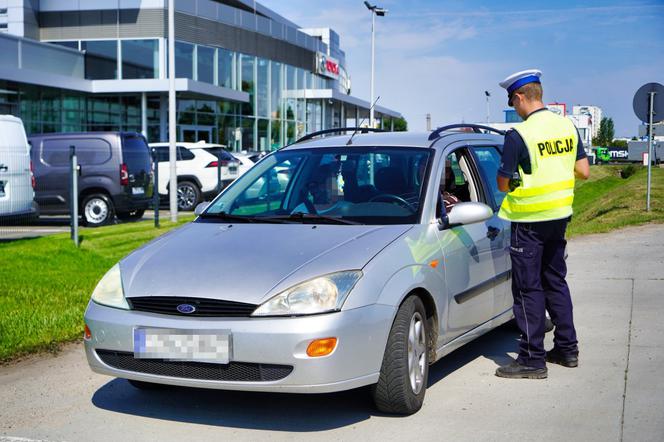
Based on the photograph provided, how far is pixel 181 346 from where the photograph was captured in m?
4.48

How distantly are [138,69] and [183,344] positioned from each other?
115ft

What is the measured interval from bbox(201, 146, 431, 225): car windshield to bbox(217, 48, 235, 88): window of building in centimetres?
3755

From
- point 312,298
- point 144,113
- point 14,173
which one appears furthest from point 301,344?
point 144,113

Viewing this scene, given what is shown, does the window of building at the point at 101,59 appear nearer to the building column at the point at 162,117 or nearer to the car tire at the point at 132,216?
the building column at the point at 162,117

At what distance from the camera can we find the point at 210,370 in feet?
14.7

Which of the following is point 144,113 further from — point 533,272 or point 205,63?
point 533,272

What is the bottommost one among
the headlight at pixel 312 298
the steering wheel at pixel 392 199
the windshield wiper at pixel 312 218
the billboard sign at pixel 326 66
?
the headlight at pixel 312 298

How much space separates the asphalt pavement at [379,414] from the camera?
182 inches

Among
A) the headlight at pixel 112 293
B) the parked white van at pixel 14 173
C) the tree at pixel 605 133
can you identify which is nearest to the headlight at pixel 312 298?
the headlight at pixel 112 293

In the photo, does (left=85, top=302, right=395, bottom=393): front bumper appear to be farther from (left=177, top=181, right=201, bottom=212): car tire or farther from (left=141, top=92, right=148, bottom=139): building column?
(left=141, top=92, right=148, bottom=139): building column

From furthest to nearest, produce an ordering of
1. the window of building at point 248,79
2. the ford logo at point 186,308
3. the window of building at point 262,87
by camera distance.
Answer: the window of building at point 262,87, the window of building at point 248,79, the ford logo at point 186,308

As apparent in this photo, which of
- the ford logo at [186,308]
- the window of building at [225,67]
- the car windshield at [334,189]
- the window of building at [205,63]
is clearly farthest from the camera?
the window of building at [225,67]

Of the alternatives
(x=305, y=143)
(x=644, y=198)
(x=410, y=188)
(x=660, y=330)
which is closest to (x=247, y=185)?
(x=305, y=143)

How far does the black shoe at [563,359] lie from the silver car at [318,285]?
50 centimetres
